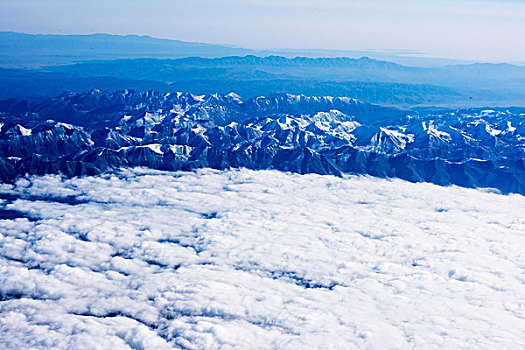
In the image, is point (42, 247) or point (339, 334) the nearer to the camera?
point (339, 334)

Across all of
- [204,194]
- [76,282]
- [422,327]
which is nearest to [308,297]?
[422,327]

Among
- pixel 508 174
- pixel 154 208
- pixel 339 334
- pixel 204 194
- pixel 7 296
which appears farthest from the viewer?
pixel 508 174

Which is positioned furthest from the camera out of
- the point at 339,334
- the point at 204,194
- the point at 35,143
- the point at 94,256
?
the point at 35,143

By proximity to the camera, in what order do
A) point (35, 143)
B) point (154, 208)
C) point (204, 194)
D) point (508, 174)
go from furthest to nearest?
point (35, 143) → point (508, 174) → point (204, 194) → point (154, 208)

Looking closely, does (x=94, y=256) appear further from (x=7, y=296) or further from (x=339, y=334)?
(x=339, y=334)

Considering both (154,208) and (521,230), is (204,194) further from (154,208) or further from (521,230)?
(521,230)

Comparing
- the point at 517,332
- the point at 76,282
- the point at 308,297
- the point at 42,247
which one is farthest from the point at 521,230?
the point at 42,247
